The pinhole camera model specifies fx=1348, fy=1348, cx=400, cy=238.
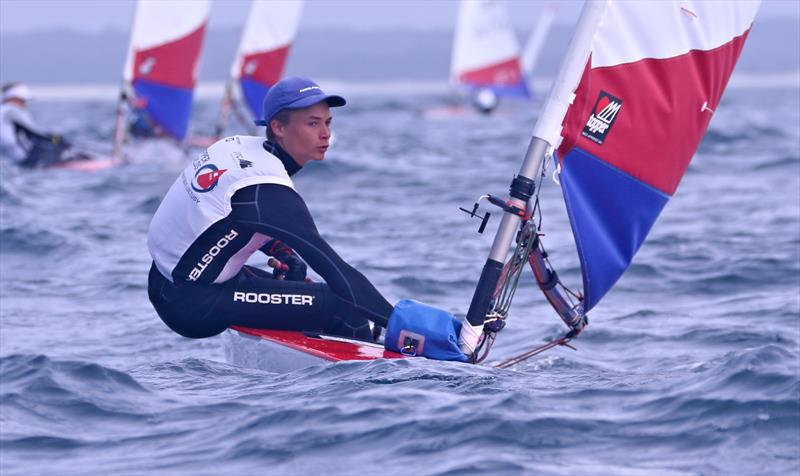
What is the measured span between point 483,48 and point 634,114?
3081 cm

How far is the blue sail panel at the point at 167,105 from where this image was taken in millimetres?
19047

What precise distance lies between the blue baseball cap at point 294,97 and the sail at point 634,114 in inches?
41.0

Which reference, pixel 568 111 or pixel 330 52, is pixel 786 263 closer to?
pixel 568 111

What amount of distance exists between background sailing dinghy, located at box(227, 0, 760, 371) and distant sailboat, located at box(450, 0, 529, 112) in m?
29.3

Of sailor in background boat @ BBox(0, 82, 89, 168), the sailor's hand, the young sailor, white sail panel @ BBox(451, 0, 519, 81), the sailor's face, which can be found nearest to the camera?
the young sailor

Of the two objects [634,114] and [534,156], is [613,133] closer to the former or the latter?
[634,114]

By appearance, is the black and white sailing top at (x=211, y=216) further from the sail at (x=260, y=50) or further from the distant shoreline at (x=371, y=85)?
the distant shoreline at (x=371, y=85)

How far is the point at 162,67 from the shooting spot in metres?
19.0

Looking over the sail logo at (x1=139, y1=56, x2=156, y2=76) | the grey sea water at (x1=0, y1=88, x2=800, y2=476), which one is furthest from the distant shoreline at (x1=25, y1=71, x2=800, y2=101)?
the grey sea water at (x1=0, y1=88, x2=800, y2=476)

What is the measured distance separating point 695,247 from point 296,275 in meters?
5.17

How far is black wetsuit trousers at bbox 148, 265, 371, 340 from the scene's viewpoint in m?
5.99

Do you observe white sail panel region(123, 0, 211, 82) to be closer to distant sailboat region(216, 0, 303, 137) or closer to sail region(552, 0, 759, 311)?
distant sailboat region(216, 0, 303, 137)

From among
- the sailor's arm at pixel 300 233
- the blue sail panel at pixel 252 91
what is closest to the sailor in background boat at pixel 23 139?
the blue sail panel at pixel 252 91

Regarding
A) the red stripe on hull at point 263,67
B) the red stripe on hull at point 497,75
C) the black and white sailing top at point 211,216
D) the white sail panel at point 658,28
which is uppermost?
the white sail panel at point 658,28
